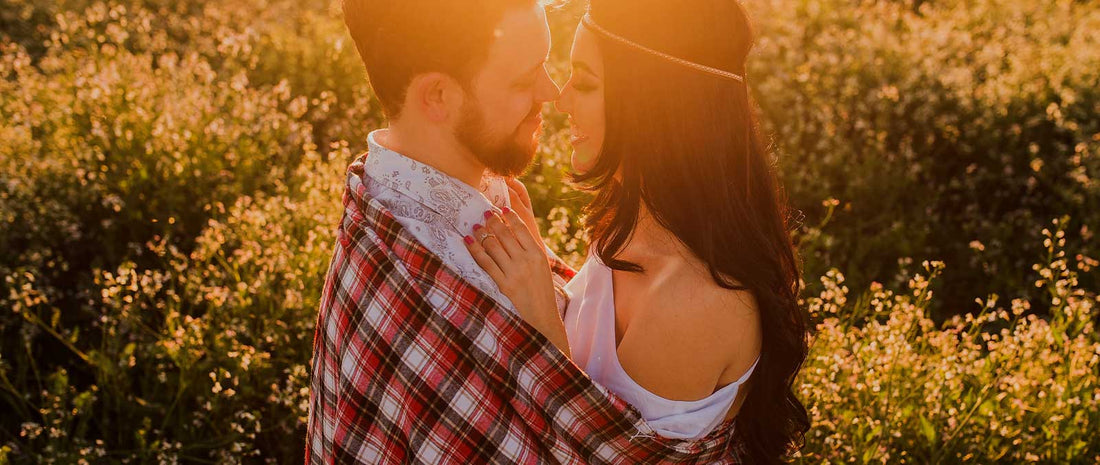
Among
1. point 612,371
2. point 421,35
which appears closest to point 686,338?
point 612,371

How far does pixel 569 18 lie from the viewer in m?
7.46

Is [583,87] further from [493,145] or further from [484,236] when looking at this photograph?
[484,236]

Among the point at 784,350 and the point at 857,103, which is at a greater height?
the point at 784,350

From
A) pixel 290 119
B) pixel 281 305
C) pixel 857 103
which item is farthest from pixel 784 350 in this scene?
pixel 857 103

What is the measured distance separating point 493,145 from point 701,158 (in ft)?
1.84

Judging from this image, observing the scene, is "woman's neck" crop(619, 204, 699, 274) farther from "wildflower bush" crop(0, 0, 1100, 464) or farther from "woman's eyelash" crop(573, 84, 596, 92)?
"wildflower bush" crop(0, 0, 1100, 464)

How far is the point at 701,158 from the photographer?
8.20 ft

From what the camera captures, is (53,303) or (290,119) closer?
(53,303)

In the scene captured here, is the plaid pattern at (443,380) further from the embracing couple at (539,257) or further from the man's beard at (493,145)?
the man's beard at (493,145)

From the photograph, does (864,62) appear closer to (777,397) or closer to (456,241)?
(777,397)

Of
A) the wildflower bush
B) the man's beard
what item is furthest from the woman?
the wildflower bush

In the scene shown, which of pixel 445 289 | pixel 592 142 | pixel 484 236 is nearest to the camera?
pixel 445 289

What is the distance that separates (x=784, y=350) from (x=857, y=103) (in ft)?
14.6

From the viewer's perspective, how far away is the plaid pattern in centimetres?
229
